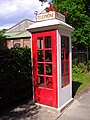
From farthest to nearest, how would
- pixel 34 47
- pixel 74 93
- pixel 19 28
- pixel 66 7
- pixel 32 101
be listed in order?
pixel 19 28
pixel 66 7
pixel 74 93
pixel 32 101
pixel 34 47

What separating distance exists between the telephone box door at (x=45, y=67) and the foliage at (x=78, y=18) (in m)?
7.59

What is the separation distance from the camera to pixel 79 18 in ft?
44.0

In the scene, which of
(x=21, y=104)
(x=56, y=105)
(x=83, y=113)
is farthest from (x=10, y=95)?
(x=83, y=113)

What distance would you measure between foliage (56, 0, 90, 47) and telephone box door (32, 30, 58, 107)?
7.59 meters

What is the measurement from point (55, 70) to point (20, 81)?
140 centimetres

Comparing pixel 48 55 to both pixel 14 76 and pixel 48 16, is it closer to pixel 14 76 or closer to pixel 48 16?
pixel 48 16

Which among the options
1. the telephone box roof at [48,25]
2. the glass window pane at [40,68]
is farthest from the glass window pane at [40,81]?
the telephone box roof at [48,25]

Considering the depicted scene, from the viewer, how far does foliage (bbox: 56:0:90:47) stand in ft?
43.3

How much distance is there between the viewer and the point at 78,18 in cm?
1339

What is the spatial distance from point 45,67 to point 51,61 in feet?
0.94

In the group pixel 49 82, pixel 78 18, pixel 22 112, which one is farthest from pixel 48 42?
pixel 78 18

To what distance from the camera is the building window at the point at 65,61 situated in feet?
19.8

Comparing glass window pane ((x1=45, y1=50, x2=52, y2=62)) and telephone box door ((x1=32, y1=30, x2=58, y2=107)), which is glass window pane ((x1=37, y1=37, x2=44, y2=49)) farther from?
glass window pane ((x1=45, y1=50, x2=52, y2=62))

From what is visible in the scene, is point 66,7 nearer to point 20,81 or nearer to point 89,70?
point 89,70
